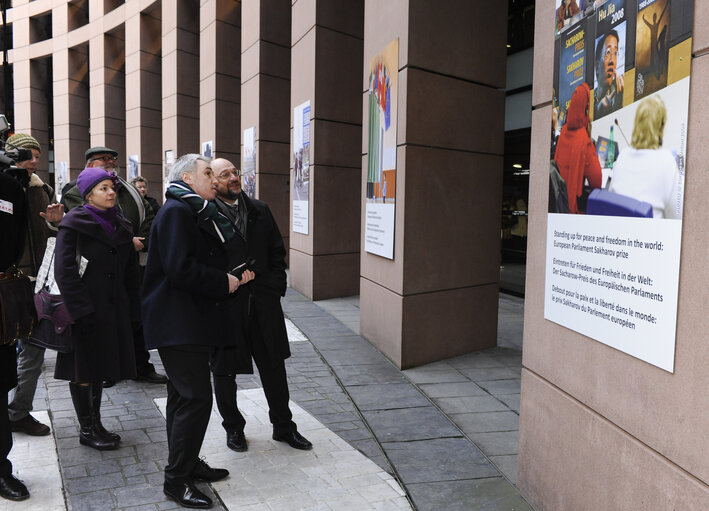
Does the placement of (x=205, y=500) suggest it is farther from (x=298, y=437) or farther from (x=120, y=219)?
(x=120, y=219)

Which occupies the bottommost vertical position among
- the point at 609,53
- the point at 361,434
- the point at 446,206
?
the point at 361,434

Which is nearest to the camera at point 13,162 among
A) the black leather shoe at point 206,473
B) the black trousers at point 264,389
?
the black trousers at point 264,389

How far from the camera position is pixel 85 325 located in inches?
150

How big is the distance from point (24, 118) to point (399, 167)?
28.8 meters

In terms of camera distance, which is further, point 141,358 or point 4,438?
point 141,358

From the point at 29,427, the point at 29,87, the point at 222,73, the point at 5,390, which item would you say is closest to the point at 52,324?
the point at 5,390

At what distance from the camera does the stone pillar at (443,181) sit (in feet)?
19.9

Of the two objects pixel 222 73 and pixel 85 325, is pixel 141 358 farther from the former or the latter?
pixel 222 73

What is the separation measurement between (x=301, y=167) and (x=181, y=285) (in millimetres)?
7416

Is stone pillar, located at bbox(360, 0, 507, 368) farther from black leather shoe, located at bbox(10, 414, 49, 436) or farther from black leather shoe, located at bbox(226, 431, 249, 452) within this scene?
black leather shoe, located at bbox(10, 414, 49, 436)

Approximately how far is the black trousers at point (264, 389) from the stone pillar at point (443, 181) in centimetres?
226

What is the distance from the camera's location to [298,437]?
4.07 metres

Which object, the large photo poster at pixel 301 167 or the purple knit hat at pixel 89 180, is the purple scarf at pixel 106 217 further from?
the large photo poster at pixel 301 167

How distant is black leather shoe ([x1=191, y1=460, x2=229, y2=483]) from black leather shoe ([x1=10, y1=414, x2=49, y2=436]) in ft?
4.52
